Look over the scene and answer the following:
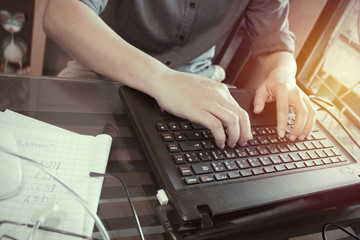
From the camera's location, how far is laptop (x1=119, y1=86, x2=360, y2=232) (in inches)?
15.6

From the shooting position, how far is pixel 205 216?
0.38 meters

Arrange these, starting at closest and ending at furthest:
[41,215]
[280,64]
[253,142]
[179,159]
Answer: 1. [41,215]
2. [179,159]
3. [253,142]
4. [280,64]

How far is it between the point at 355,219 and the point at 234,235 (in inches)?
10.4

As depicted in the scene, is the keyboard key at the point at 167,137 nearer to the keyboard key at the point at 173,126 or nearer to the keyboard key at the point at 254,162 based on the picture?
the keyboard key at the point at 173,126

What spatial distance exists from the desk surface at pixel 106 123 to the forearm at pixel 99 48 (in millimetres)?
63

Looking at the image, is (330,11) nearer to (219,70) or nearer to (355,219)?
A: (219,70)

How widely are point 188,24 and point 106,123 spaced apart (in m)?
0.42

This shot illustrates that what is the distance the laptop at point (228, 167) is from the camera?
1.30 ft

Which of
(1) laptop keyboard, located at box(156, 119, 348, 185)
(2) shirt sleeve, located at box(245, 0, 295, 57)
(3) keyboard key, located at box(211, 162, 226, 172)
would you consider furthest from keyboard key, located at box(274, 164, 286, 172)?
(2) shirt sleeve, located at box(245, 0, 295, 57)

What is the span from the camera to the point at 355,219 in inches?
20.6

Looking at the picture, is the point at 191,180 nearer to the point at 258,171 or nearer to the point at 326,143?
the point at 258,171

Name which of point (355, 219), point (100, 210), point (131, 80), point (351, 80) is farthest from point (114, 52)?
point (351, 80)

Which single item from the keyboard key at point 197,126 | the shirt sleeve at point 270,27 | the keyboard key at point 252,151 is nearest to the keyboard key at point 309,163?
the keyboard key at point 252,151

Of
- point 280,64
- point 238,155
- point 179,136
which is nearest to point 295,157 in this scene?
point 238,155
